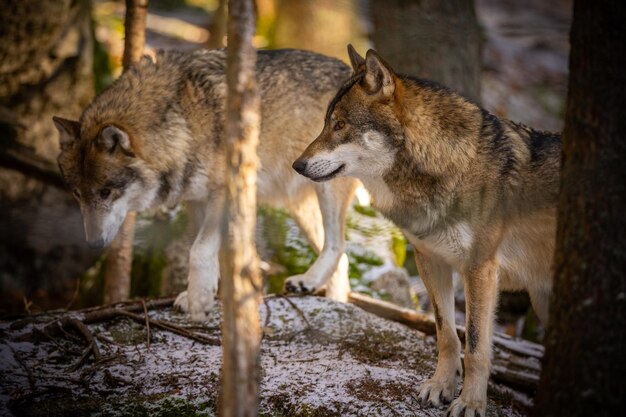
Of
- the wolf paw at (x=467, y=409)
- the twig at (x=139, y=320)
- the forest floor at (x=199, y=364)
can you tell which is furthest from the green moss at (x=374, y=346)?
the twig at (x=139, y=320)

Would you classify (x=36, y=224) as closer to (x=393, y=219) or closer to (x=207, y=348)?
(x=207, y=348)

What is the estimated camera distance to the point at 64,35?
6793mm

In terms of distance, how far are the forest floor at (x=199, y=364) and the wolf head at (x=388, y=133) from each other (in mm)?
1114

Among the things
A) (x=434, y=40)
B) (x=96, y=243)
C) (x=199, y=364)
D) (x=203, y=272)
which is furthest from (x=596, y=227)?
(x=434, y=40)

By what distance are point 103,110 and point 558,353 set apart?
11.5 feet

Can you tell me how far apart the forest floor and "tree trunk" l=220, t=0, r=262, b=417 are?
0.83 meters

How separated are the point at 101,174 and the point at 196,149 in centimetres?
70

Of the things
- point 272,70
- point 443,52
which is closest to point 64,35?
point 272,70

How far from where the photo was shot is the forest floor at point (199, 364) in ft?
10.6

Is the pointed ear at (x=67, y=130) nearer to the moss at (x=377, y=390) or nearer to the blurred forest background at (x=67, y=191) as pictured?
the blurred forest background at (x=67, y=191)

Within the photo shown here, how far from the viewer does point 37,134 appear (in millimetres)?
6859

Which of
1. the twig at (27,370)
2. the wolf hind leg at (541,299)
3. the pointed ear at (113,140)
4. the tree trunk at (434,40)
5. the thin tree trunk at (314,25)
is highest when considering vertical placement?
the thin tree trunk at (314,25)

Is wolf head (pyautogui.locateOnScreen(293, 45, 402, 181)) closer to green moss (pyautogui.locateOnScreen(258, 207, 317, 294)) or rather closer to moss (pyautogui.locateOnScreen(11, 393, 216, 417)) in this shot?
moss (pyautogui.locateOnScreen(11, 393, 216, 417))

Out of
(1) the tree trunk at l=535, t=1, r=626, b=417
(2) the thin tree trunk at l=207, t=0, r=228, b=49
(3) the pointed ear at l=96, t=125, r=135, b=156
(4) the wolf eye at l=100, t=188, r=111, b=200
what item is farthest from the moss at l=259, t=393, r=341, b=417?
(2) the thin tree trunk at l=207, t=0, r=228, b=49
